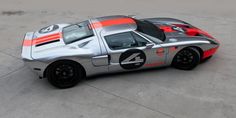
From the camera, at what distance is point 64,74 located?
4.72 metres

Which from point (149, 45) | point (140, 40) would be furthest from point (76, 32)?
point (149, 45)

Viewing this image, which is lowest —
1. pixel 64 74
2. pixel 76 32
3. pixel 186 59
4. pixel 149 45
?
pixel 64 74

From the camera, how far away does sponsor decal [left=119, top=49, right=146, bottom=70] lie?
4.84 meters

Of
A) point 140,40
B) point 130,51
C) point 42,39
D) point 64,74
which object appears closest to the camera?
point 64,74

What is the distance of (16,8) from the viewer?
11008 millimetres

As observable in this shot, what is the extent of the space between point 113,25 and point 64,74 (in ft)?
4.67

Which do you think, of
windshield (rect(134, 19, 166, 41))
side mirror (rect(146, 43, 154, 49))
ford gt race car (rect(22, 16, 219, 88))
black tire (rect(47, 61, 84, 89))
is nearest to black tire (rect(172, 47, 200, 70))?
ford gt race car (rect(22, 16, 219, 88))

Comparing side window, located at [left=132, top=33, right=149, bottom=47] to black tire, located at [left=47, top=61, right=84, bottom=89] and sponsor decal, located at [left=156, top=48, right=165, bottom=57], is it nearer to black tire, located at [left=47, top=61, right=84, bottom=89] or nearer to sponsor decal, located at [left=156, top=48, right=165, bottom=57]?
sponsor decal, located at [left=156, top=48, right=165, bottom=57]

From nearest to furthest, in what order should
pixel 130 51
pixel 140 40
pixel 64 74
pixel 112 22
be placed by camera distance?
pixel 64 74
pixel 130 51
pixel 140 40
pixel 112 22

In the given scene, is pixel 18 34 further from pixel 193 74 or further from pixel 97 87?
pixel 193 74

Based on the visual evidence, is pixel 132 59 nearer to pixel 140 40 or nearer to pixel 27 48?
pixel 140 40

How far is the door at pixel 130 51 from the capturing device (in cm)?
481

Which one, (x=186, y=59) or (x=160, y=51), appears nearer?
(x=160, y=51)

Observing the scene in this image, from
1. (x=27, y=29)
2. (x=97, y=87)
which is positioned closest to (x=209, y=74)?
(x=97, y=87)
